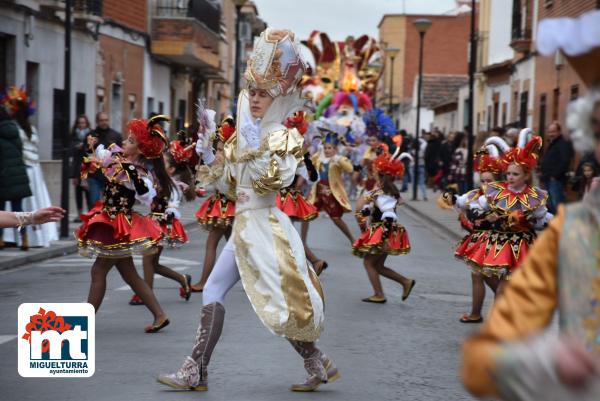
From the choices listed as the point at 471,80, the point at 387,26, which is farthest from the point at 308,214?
the point at 387,26

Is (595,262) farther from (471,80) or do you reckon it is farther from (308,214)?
(471,80)

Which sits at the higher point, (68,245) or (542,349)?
(542,349)

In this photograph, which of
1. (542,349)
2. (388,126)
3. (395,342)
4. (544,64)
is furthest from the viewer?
(544,64)

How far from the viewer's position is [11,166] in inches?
574

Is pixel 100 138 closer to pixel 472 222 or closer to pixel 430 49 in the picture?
pixel 472 222

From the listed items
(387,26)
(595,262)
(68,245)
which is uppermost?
(387,26)

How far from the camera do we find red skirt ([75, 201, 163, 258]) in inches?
345

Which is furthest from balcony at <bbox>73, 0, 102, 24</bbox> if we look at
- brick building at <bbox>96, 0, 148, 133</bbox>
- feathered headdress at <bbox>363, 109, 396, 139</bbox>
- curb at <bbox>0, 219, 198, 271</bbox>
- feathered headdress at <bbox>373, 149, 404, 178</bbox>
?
feathered headdress at <bbox>373, 149, 404, 178</bbox>

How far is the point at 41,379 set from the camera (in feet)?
24.3

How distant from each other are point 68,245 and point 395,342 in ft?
27.8

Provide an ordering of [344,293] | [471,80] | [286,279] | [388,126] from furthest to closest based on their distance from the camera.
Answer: [471,80], [388,126], [344,293], [286,279]

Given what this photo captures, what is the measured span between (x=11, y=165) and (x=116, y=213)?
6138 millimetres

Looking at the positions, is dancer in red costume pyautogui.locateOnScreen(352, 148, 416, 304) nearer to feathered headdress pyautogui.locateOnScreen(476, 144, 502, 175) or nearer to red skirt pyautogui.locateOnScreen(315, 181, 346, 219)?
feathered headdress pyautogui.locateOnScreen(476, 144, 502, 175)

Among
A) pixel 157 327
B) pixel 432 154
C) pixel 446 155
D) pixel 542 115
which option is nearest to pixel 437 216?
pixel 542 115
